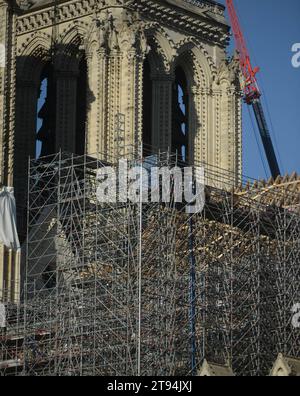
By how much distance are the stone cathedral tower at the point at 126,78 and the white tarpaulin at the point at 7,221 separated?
9241 mm

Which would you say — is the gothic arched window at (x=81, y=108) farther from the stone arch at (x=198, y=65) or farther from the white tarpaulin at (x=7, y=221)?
the white tarpaulin at (x=7, y=221)

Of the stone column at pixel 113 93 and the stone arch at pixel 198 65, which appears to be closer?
the stone column at pixel 113 93

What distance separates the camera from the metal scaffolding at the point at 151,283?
70125 millimetres

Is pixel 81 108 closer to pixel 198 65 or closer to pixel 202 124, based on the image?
pixel 202 124

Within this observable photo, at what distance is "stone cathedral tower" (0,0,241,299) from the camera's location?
A: 280 ft

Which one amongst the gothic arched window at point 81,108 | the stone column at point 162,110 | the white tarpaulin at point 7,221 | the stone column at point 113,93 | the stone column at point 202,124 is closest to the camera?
the white tarpaulin at point 7,221

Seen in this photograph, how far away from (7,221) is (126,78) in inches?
482

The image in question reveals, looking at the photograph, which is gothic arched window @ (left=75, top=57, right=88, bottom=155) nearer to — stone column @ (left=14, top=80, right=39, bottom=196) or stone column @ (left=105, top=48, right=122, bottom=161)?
stone column @ (left=14, top=80, right=39, bottom=196)

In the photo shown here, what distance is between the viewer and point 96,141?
8438cm

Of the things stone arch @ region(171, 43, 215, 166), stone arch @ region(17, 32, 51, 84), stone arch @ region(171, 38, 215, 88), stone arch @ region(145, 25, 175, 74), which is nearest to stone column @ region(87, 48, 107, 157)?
stone arch @ region(145, 25, 175, 74)

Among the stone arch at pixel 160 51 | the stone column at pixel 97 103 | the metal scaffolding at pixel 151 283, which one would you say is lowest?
the metal scaffolding at pixel 151 283

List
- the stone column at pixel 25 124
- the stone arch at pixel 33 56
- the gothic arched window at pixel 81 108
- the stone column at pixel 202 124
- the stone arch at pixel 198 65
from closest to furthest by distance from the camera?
1. the stone column at pixel 25 124
2. the gothic arched window at pixel 81 108
3. the stone column at pixel 202 124
4. the stone arch at pixel 33 56
5. the stone arch at pixel 198 65

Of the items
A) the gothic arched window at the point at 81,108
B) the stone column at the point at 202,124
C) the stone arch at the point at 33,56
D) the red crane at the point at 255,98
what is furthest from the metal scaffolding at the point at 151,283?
the red crane at the point at 255,98

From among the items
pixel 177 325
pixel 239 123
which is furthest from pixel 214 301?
pixel 239 123
